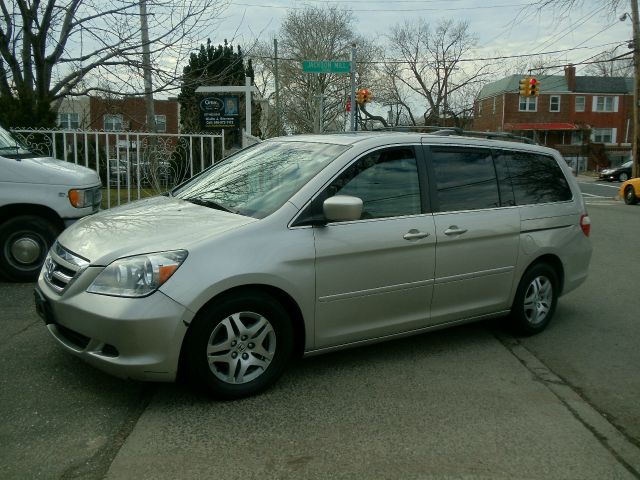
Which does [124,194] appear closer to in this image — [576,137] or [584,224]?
[584,224]

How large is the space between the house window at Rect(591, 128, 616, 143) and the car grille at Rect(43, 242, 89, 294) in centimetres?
6451

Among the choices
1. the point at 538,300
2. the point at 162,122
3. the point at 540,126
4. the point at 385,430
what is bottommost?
the point at 385,430

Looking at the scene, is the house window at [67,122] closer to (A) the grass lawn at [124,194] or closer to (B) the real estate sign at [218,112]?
(A) the grass lawn at [124,194]

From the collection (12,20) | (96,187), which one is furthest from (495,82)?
(96,187)

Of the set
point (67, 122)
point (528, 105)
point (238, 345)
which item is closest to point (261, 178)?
point (238, 345)

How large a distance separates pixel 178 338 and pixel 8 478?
1.08 m

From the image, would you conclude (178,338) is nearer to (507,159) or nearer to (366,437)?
(366,437)

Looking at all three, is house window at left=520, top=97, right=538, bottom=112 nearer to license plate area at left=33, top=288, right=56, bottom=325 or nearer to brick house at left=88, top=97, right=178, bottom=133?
brick house at left=88, top=97, right=178, bottom=133

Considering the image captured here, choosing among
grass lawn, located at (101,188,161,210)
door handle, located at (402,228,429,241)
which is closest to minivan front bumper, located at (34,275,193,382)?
door handle, located at (402,228,429,241)

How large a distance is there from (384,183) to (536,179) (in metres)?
1.83

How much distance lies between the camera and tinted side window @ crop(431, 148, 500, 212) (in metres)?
4.86

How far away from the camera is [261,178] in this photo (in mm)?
4605

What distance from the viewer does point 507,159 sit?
5426mm

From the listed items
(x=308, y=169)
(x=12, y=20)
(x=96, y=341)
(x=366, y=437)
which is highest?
(x=12, y=20)
